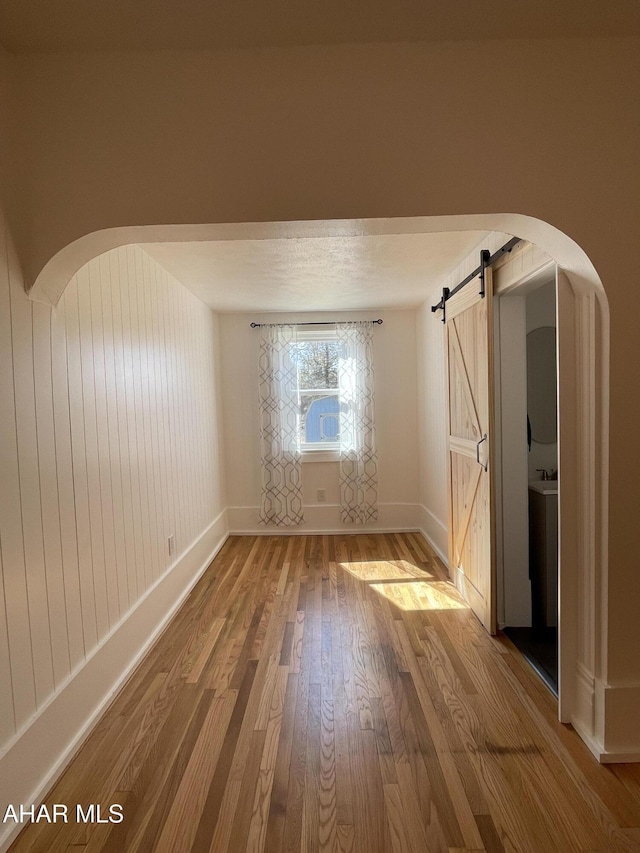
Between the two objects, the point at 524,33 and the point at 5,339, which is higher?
the point at 524,33

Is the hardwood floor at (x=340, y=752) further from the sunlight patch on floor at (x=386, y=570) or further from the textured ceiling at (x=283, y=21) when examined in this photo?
the textured ceiling at (x=283, y=21)

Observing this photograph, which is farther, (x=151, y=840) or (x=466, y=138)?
(x=466, y=138)

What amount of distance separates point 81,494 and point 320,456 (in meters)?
3.35

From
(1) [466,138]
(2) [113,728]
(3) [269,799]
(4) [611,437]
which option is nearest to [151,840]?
(3) [269,799]

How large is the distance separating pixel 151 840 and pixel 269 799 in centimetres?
39

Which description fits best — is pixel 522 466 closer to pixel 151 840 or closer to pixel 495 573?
pixel 495 573

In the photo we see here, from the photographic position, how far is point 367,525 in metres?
5.36

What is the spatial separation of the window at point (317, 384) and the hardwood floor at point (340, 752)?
250 cm

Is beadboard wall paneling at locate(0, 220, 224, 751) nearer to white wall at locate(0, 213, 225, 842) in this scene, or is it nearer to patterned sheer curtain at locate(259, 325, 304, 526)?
white wall at locate(0, 213, 225, 842)

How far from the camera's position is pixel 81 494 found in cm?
213

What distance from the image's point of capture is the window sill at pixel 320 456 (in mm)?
5309

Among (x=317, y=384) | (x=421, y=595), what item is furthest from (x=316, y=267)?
A: (x=421, y=595)

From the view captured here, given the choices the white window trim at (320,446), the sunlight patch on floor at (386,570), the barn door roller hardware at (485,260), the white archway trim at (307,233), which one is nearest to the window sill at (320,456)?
the white window trim at (320,446)

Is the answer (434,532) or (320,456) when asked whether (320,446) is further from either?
(434,532)
